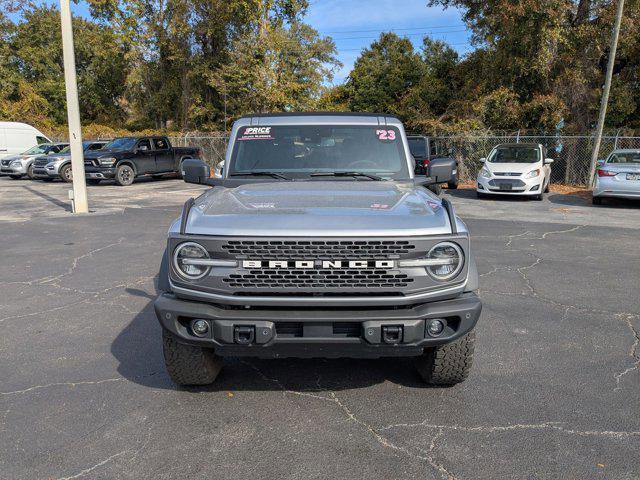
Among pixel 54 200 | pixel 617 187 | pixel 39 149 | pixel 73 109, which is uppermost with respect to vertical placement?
pixel 73 109

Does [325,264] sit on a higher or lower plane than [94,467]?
higher

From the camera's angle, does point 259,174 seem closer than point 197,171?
Yes

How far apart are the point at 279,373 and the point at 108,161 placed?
17649 mm

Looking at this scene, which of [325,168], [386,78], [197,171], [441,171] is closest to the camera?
[325,168]

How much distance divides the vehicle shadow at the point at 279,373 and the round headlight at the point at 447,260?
106 centimetres

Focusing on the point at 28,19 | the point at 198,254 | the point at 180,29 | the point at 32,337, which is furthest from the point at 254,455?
the point at 28,19

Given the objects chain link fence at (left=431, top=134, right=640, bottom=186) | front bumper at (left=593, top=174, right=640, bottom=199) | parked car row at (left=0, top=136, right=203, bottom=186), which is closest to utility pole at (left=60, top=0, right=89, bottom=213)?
parked car row at (left=0, top=136, right=203, bottom=186)

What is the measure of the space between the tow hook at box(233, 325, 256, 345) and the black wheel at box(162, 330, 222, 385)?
1.76ft

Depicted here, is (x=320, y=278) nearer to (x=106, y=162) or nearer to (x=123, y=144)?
(x=106, y=162)

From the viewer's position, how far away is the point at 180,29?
99.2 feet

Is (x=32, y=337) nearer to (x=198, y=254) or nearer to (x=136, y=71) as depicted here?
(x=198, y=254)

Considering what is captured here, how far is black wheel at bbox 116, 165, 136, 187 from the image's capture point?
19.6m

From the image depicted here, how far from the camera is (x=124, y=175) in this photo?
1991cm

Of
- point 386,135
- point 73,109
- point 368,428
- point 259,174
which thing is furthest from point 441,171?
point 73,109
